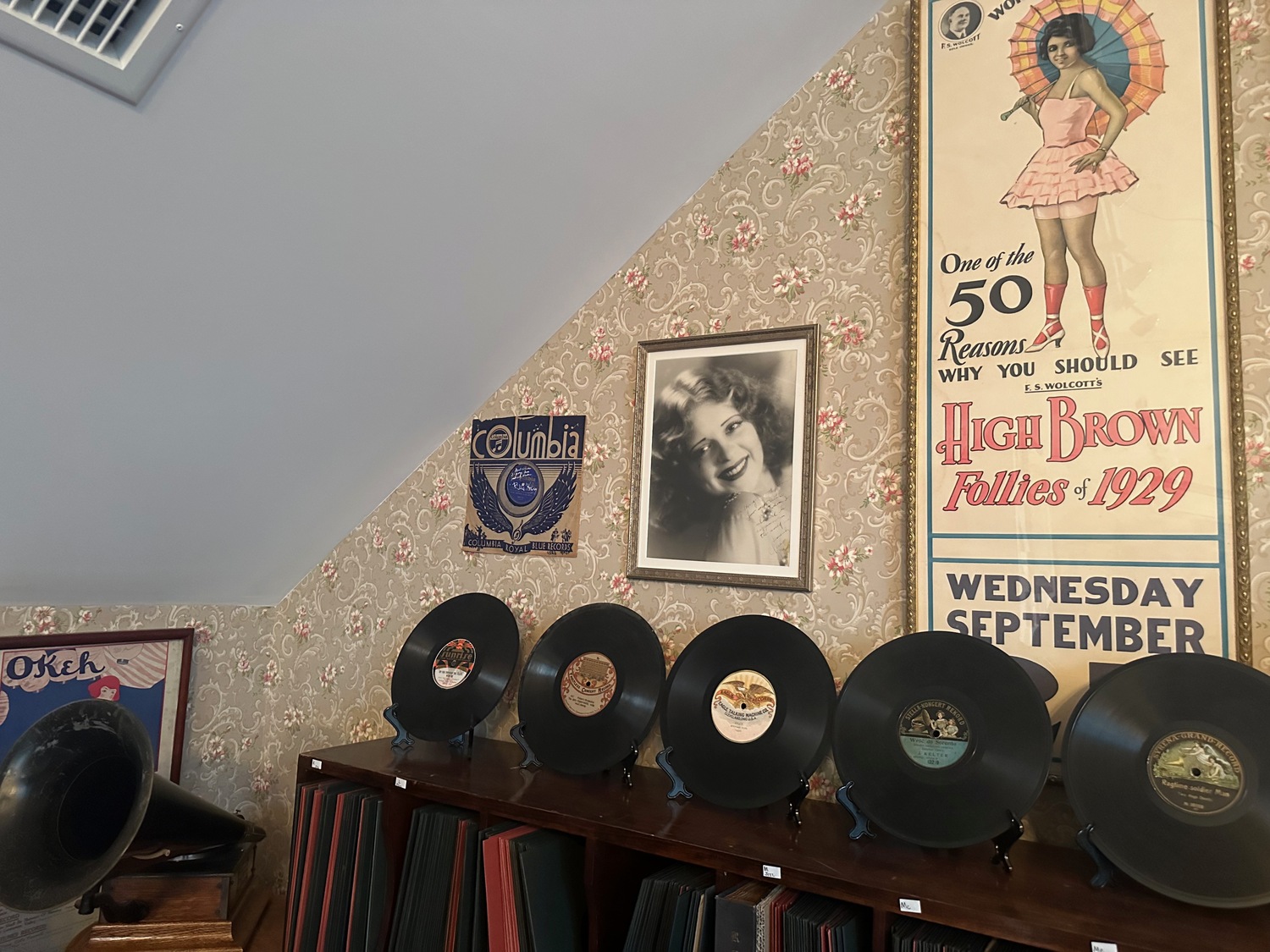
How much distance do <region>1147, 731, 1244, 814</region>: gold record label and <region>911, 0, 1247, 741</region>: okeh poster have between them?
0.22 meters

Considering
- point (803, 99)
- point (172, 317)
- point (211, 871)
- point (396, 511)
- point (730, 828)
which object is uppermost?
point (803, 99)

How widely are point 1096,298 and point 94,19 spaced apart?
5.60 ft

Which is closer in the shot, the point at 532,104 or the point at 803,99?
the point at 532,104

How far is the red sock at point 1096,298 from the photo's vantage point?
4.98 ft

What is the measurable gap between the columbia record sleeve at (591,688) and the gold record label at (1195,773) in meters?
0.90

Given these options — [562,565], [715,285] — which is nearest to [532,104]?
[715,285]

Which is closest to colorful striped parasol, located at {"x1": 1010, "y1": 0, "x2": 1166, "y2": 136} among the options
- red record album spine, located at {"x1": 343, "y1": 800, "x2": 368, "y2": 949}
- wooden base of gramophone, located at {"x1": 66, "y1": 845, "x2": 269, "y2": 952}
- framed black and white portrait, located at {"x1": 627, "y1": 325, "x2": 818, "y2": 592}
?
framed black and white portrait, located at {"x1": 627, "y1": 325, "x2": 818, "y2": 592}

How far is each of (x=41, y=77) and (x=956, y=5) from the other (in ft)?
5.51

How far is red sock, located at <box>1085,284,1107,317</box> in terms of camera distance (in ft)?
4.98

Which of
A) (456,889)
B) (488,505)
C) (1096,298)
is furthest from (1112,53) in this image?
(456,889)

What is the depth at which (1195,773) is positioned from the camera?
119 cm

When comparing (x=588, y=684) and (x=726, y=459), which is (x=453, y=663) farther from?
(x=726, y=459)

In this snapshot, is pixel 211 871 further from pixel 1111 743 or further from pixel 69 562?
pixel 1111 743

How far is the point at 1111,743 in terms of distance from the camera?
1.26m
